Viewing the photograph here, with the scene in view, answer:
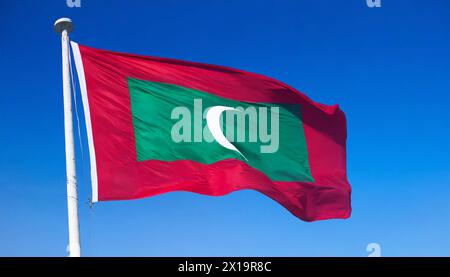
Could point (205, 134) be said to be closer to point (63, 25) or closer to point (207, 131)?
point (207, 131)

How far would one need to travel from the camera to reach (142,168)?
11398mm

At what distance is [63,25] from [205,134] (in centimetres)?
374

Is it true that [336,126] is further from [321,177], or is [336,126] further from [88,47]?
[88,47]

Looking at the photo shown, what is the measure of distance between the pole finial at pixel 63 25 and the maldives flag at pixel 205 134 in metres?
0.44

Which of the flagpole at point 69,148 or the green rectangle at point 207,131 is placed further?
the green rectangle at point 207,131

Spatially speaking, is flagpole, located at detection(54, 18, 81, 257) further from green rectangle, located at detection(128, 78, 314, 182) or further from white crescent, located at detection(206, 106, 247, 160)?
white crescent, located at detection(206, 106, 247, 160)

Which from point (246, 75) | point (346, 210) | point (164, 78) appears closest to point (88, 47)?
point (164, 78)

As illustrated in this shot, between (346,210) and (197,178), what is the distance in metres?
4.93

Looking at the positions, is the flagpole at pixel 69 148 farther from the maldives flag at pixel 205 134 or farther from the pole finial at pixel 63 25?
the maldives flag at pixel 205 134

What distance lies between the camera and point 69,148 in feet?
33.5

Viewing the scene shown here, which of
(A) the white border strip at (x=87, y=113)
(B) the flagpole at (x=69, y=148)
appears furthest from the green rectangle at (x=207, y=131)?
(B) the flagpole at (x=69, y=148)

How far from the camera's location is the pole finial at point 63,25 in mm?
10969

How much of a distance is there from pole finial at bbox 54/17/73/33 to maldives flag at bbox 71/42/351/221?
1.44 ft

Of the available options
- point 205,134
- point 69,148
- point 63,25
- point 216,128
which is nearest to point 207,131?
point 205,134
